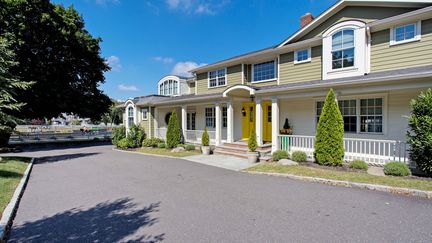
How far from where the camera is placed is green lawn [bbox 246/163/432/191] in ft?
Answer: 20.4

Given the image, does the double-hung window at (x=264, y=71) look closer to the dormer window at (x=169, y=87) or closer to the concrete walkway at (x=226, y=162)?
the concrete walkway at (x=226, y=162)

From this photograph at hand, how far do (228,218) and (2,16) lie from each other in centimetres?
2299

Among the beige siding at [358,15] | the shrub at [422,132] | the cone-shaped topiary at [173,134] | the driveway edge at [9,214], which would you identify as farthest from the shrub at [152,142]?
the shrub at [422,132]

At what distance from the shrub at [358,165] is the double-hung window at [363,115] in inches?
85.7

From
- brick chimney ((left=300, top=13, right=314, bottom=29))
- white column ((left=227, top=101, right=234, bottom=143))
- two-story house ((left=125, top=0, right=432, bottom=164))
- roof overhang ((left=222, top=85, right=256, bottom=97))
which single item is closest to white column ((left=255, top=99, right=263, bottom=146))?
two-story house ((left=125, top=0, right=432, bottom=164))

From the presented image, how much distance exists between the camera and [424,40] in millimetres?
8539

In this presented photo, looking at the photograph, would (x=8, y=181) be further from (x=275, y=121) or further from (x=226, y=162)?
(x=275, y=121)

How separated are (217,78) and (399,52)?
409 inches

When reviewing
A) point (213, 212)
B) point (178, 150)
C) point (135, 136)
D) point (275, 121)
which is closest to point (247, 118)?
point (275, 121)

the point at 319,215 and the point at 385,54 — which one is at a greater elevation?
the point at 385,54

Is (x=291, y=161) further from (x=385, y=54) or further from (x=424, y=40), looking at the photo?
(x=424, y=40)

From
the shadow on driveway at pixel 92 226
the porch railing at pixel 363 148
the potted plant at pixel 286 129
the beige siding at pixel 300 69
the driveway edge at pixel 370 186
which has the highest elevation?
the beige siding at pixel 300 69

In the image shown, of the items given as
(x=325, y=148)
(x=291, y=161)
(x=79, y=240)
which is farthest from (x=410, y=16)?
(x=79, y=240)

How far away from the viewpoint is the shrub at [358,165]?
8.19 m
